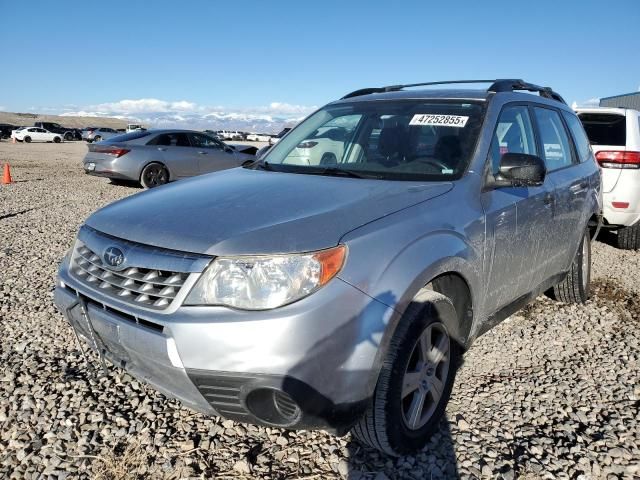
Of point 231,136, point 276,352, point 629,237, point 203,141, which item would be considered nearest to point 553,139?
point 276,352

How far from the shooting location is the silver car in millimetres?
11672

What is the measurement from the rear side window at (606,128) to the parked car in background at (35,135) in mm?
47120

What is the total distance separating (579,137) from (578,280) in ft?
4.00

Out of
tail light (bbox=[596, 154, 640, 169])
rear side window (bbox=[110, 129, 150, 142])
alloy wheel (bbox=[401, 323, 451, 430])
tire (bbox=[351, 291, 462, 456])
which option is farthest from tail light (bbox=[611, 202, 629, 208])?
rear side window (bbox=[110, 129, 150, 142])

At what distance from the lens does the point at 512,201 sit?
291 cm

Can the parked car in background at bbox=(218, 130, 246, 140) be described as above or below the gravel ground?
above

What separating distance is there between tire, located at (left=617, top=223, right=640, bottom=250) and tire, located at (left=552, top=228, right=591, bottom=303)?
7.69ft

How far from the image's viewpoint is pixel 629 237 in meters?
6.46

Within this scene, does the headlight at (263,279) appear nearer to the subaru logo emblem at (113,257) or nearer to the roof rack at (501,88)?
the subaru logo emblem at (113,257)

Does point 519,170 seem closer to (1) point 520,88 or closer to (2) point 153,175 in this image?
(1) point 520,88

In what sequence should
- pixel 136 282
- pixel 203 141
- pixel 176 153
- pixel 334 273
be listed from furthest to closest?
pixel 203 141
pixel 176 153
pixel 136 282
pixel 334 273

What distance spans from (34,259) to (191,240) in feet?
15.4

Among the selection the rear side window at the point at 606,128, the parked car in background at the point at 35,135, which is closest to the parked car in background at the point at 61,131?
the parked car in background at the point at 35,135

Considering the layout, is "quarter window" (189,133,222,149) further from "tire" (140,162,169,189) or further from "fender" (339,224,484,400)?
"fender" (339,224,484,400)
